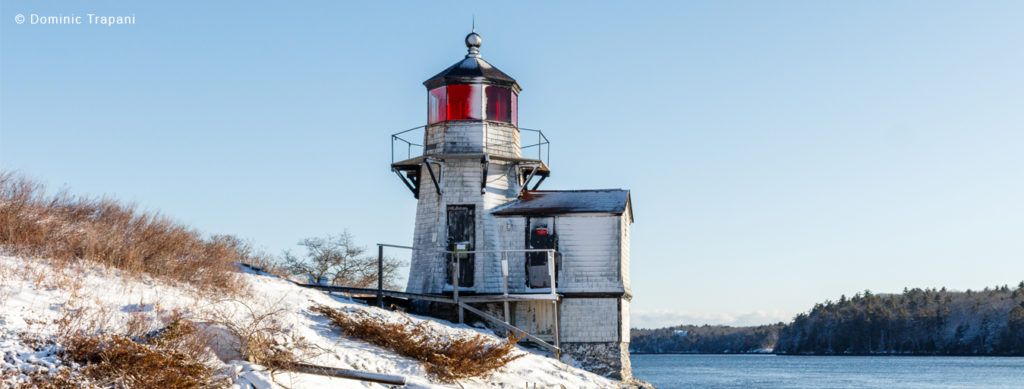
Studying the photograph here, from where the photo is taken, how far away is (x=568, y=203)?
82.3ft

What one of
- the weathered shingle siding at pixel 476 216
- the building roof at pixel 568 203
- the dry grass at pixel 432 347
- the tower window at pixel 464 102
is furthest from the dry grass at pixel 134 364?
the tower window at pixel 464 102

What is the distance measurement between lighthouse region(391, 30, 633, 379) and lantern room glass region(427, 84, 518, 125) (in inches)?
1.0

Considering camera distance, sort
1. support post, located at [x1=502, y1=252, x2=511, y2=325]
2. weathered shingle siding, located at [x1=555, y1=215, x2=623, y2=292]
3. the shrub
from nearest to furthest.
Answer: the shrub, support post, located at [x1=502, y1=252, x2=511, y2=325], weathered shingle siding, located at [x1=555, y1=215, x2=623, y2=292]

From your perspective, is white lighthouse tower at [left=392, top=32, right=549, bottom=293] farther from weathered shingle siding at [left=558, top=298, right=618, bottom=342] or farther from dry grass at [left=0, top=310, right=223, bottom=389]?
dry grass at [left=0, top=310, right=223, bottom=389]

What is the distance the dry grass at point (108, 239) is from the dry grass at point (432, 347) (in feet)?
6.84

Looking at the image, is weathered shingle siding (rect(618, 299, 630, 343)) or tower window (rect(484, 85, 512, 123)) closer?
weathered shingle siding (rect(618, 299, 630, 343))

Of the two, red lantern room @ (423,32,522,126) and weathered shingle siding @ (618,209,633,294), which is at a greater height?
red lantern room @ (423,32,522,126)

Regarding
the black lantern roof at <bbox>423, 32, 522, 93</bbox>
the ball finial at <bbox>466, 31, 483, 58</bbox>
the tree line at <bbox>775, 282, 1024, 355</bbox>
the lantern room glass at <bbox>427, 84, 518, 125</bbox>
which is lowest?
the tree line at <bbox>775, 282, 1024, 355</bbox>

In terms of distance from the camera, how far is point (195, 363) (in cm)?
1089

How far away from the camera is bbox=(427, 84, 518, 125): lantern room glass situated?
2527 centimetres

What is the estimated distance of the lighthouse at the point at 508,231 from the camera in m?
24.0

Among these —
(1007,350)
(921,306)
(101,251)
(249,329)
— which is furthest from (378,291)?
(921,306)

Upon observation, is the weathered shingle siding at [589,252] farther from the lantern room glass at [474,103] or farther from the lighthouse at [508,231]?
the lantern room glass at [474,103]

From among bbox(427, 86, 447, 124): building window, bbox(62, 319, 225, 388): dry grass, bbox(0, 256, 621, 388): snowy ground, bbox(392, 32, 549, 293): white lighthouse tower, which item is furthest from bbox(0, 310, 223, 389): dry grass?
bbox(427, 86, 447, 124): building window
